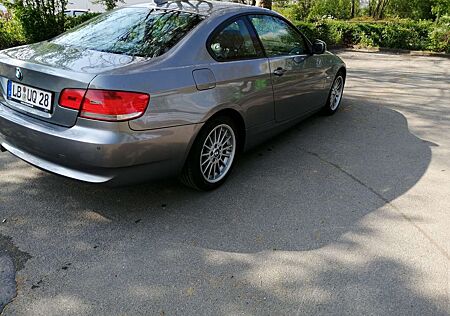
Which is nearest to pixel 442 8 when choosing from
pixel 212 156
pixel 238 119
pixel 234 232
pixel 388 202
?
pixel 388 202

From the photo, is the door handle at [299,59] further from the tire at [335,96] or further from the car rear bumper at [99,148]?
the car rear bumper at [99,148]

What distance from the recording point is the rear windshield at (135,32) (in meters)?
3.21

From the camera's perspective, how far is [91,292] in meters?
2.42

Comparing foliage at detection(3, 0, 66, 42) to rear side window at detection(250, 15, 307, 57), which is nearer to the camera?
rear side window at detection(250, 15, 307, 57)

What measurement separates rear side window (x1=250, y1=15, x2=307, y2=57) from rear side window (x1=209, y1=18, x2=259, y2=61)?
21 centimetres

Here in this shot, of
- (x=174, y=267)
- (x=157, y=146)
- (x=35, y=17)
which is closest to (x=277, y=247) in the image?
(x=174, y=267)

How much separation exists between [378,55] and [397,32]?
1.74m

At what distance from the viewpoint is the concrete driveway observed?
2.42m

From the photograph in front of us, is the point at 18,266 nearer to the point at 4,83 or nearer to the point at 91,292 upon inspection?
the point at 91,292

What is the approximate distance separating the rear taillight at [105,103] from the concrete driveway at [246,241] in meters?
0.85

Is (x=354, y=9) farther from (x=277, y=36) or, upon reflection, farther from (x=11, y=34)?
(x=277, y=36)

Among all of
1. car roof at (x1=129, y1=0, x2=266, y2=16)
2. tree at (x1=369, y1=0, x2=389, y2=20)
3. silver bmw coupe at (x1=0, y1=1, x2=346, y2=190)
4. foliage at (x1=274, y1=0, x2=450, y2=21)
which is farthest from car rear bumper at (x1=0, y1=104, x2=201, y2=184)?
tree at (x1=369, y1=0, x2=389, y2=20)

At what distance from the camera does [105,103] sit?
2.69m

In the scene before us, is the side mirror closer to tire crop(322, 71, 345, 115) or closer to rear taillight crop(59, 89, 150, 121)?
tire crop(322, 71, 345, 115)
